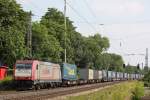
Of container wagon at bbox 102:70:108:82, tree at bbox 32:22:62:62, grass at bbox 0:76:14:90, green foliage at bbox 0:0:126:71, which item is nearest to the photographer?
grass at bbox 0:76:14:90

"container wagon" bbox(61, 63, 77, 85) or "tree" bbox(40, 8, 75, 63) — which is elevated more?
"tree" bbox(40, 8, 75, 63)

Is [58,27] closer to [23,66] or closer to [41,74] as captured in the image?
[41,74]

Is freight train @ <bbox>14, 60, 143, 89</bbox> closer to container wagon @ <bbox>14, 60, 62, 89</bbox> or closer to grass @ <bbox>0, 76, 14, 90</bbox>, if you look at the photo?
container wagon @ <bbox>14, 60, 62, 89</bbox>

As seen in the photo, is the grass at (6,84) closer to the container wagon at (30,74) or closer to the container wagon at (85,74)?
the container wagon at (30,74)

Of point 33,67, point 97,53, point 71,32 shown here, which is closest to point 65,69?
point 33,67

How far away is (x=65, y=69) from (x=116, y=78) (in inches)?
2692

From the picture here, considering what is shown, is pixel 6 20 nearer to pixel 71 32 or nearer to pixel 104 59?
pixel 71 32

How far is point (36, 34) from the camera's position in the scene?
8944 cm

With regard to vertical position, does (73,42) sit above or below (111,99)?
above

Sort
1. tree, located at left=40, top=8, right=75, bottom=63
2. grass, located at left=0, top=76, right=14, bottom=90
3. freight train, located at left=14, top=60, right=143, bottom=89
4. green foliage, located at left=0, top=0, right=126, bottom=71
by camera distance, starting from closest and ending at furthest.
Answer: freight train, located at left=14, top=60, right=143, bottom=89, grass, located at left=0, top=76, right=14, bottom=90, green foliage, located at left=0, top=0, right=126, bottom=71, tree, located at left=40, top=8, right=75, bottom=63

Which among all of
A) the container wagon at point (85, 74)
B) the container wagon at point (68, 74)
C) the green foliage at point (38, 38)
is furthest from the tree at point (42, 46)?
the container wagon at point (68, 74)

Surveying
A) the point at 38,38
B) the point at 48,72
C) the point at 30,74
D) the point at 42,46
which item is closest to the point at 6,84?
the point at 48,72

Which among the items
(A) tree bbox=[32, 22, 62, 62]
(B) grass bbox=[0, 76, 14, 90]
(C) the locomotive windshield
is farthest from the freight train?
(A) tree bbox=[32, 22, 62, 62]

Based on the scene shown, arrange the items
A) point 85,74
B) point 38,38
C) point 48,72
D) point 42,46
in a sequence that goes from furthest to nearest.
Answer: point 38,38
point 42,46
point 85,74
point 48,72
